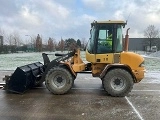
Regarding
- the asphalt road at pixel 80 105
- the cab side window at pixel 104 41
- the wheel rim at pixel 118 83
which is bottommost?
the asphalt road at pixel 80 105

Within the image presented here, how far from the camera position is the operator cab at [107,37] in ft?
31.0

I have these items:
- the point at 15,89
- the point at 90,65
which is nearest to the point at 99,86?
the point at 90,65

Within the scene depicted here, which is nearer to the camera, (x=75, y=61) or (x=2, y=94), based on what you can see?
(x=2, y=94)

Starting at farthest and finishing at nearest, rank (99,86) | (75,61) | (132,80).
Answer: (99,86), (75,61), (132,80)

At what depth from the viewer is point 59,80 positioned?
31.6ft

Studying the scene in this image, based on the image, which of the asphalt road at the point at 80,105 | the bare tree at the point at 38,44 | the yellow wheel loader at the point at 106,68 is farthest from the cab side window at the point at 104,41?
the bare tree at the point at 38,44

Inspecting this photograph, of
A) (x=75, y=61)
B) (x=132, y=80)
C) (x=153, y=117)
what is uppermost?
(x=75, y=61)

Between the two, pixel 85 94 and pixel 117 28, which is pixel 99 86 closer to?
pixel 85 94

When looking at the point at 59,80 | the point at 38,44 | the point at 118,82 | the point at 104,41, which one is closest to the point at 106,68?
the point at 118,82

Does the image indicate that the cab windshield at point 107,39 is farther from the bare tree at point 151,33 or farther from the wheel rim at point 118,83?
the bare tree at point 151,33

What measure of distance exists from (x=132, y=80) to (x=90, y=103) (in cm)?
202

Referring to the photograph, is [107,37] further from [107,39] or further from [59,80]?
[59,80]

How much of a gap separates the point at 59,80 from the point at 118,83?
2.17 m

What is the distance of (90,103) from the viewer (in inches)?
324
